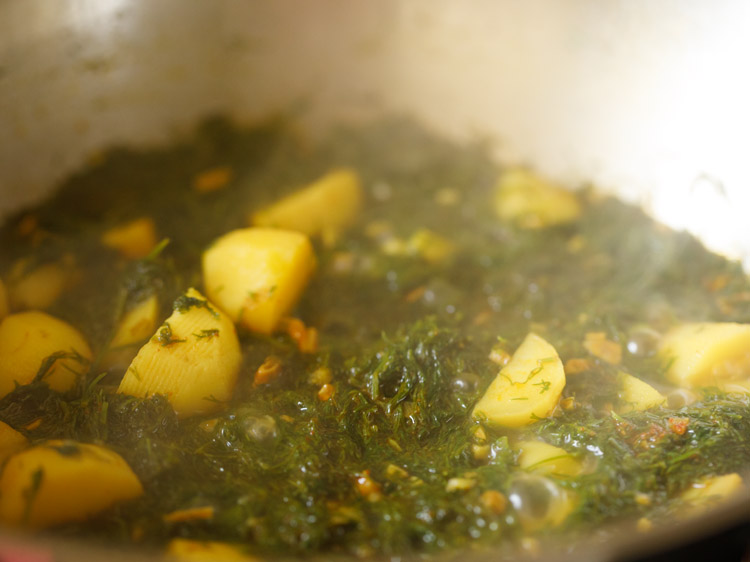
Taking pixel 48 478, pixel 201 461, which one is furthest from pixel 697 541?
pixel 48 478

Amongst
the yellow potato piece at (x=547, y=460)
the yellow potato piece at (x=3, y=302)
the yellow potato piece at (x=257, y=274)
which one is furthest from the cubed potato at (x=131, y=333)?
the yellow potato piece at (x=547, y=460)

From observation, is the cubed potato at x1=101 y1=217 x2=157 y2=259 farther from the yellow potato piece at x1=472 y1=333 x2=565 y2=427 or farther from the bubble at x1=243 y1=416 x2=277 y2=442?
the yellow potato piece at x1=472 y1=333 x2=565 y2=427

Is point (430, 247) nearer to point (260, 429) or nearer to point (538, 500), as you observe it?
point (260, 429)

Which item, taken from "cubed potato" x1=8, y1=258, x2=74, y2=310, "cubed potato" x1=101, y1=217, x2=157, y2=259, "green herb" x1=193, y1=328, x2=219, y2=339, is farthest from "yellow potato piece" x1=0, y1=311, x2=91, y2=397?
"cubed potato" x1=101, y1=217, x2=157, y2=259

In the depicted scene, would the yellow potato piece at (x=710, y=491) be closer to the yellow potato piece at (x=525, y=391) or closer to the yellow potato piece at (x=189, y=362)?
the yellow potato piece at (x=525, y=391)

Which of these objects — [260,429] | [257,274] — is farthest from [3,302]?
[260,429]
